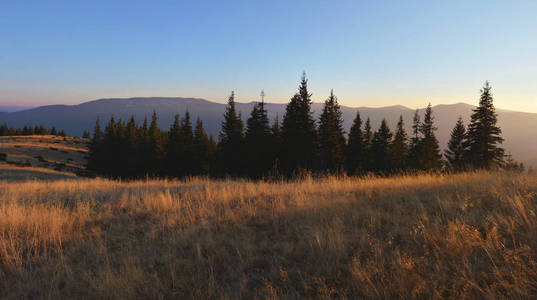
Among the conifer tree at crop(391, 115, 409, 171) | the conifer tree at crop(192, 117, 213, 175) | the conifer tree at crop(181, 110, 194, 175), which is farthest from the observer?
the conifer tree at crop(181, 110, 194, 175)

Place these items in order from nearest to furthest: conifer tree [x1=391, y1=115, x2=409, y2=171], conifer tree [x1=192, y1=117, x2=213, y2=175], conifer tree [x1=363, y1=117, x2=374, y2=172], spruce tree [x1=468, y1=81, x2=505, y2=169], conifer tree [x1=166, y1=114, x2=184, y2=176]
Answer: spruce tree [x1=468, y1=81, x2=505, y2=169]
conifer tree [x1=363, y1=117, x2=374, y2=172]
conifer tree [x1=391, y1=115, x2=409, y2=171]
conifer tree [x1=192, y1=117, x2=213, y2=175]
conifer tree [x1=166, y1=114, x2=184, y2=176]

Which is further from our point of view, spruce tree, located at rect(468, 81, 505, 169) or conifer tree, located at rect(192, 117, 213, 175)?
conifer tree, located at rect(192, 117, 213, 175)

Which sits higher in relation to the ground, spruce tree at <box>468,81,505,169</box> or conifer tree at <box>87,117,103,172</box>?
spruce tree at <box>468,81,505,169</box>

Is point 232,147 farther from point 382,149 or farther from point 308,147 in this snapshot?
point 382,149

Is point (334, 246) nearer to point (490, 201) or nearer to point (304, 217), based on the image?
point (304, 217)

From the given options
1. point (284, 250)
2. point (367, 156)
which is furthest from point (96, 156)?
point (284, 250)

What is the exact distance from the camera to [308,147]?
32438 mm

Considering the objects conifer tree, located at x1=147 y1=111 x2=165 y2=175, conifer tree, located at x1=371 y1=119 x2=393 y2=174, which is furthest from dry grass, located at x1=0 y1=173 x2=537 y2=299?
conifer tree, located at x1=147 y1=111 x2=165 y2=175

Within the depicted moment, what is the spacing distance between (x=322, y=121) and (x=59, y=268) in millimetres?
35623

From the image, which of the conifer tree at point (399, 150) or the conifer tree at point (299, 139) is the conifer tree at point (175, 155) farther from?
the conifer tree at point (399, 150)

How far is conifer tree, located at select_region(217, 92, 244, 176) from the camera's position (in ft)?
125

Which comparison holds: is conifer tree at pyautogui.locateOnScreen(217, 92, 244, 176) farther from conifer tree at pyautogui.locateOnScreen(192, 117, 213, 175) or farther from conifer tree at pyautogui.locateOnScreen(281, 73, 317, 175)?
conifer tree at pyautogui.locateOnScreen(281, 73, 317, 175)

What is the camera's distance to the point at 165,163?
47.1 metres

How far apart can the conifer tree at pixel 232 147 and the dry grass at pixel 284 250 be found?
32.5 meters
